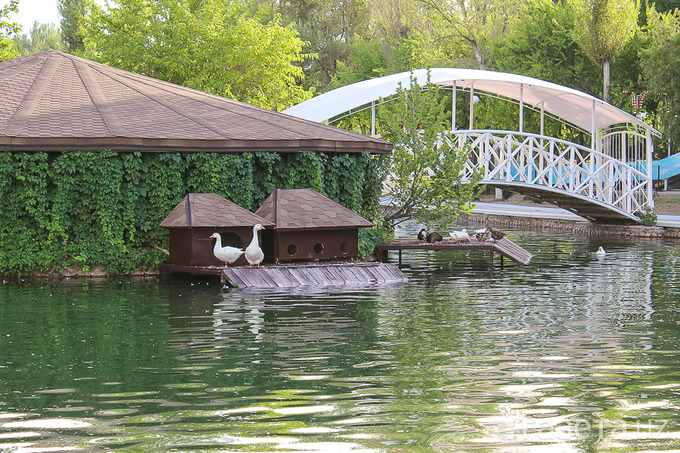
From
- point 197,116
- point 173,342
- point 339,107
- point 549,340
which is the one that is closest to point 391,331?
point 549,340

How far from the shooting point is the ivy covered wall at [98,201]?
2033 cm

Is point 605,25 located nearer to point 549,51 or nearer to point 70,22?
point 549,51

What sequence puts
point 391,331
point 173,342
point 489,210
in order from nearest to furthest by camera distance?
point 173,342 < point 391,331 < point 489,210

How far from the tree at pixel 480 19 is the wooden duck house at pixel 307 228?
34.6 meters

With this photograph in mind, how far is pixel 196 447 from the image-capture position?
7812 mm

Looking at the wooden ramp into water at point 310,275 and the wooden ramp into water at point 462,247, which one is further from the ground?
the wooden ramp into water at point 462,247

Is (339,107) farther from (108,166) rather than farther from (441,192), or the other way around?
(108,166)

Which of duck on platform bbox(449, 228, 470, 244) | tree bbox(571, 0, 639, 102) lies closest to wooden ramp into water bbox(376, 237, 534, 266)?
duck on platform bbox(449, 228, 470, 244)

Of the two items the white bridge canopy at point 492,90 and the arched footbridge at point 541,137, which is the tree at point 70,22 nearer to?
the arched footbridge at point 541,137

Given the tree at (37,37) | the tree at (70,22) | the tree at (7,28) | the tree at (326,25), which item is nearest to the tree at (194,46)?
the tree at (7,28)

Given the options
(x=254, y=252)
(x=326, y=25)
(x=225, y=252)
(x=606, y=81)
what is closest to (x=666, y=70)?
(x=606, y=81)

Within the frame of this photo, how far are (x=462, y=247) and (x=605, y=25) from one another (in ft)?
Result: 79.6

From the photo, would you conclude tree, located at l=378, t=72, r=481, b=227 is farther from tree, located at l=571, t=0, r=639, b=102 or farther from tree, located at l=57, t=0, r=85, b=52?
tree, located at l=57, t=0, r=85, b=52

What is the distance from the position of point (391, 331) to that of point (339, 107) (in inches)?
564
